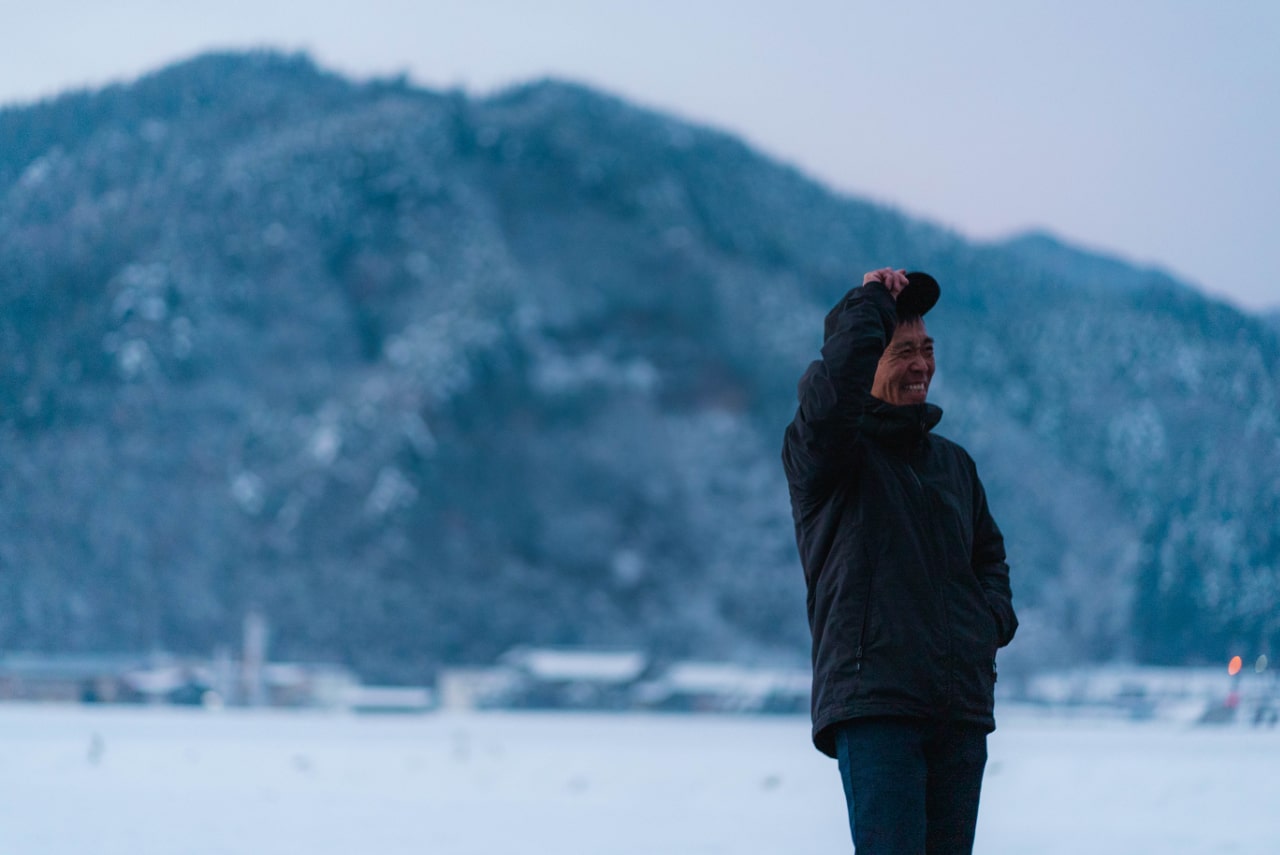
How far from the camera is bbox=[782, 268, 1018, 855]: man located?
5.24 feet

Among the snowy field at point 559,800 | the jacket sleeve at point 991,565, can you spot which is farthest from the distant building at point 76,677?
the jacket sleeve at point 991,565

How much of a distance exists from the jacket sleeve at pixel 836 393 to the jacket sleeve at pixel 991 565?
270 millimetres

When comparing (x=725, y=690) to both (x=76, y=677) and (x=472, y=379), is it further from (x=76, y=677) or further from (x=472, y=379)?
(x=472, y=379)

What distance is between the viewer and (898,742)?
1.60m

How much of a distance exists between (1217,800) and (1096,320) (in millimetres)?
34199

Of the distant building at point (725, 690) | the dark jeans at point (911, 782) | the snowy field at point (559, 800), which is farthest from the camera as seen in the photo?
the distant building at point (725, 690)

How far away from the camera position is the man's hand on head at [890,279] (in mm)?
1752

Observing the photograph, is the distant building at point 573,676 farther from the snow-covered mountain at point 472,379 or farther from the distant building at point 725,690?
the snow-covered mountain at point 472,379

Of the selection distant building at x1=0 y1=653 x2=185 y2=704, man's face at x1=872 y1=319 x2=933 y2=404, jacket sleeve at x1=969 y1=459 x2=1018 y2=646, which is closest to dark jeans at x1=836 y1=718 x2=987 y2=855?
jacket sleeve at x1=969 y1=459 x2=1018 y2=646

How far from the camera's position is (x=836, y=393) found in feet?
5.33

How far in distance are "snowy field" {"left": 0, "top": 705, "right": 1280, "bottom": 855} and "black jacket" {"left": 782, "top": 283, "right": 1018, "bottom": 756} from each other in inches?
112

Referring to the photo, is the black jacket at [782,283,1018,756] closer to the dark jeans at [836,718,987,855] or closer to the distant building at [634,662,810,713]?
the dark jeans at [836,718,987,855]

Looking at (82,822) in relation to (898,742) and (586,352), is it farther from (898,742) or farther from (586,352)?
(586,352)

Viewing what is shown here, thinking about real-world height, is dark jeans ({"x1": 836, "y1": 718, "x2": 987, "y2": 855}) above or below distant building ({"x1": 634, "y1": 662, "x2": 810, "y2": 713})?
above
